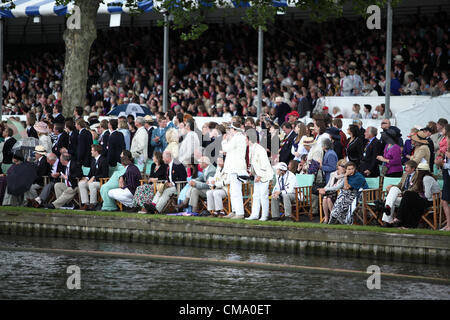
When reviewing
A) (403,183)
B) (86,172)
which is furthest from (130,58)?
(403,183)

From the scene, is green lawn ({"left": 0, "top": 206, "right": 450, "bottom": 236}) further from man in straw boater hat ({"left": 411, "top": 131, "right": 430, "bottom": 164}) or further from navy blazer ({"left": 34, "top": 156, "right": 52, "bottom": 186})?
man in straw boater hat ({"left": 411, "top": 131, "right": 430, "bottom": 164})

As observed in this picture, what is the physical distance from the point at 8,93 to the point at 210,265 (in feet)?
73.2

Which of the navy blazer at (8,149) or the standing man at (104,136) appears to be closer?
the standing man at (104,136)

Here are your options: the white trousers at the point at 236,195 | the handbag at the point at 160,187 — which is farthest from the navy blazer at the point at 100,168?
the white trousers at the point at 236,195

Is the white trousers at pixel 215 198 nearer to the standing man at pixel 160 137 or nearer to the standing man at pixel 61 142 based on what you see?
the standing man at pixel 160 137

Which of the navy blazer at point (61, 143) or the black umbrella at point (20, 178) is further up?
the navy blazer at point (61, 143)

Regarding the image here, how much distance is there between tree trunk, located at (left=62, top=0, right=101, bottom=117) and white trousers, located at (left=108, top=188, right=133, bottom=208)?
627 centimetres

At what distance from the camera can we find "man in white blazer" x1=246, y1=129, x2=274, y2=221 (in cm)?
1548

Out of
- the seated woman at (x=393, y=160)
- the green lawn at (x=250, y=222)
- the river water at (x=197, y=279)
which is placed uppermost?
the seated woman at (x=393, y=160)

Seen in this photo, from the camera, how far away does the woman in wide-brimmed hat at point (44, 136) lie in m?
19.0

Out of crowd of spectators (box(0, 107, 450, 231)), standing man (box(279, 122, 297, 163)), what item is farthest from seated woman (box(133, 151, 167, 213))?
standing man (box(279, 122, 297, 163))

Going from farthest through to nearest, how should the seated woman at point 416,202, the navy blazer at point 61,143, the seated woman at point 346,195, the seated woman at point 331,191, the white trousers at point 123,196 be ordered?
the navy blazer at point 61,143
the white trousers at point 123,196
the seated woman at point 331,191
the seated woman at point 346,195
the seated woman at point 416,202
